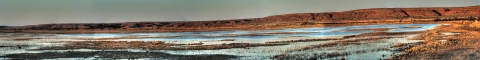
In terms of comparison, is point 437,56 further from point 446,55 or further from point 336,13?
point 336,13

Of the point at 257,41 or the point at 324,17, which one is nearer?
the point at 257,41

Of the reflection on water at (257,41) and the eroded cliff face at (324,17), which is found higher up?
the reflection on water at (257,41)

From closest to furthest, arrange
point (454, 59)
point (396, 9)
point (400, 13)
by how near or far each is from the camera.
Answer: point (454, 59) → point (400, 13) → point (396, 9)

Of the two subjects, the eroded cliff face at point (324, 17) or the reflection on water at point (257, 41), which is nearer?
the reflection on water at point (257, 41)

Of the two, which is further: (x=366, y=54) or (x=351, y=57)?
(x=366, y=54)

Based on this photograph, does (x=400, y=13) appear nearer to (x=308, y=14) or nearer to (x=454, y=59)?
(x=308, y=14)

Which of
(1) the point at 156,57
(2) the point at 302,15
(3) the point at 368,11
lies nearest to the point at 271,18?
(2) the point at 302,15

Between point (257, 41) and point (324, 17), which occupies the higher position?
point (257, 41)

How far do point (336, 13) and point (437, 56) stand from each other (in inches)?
4530

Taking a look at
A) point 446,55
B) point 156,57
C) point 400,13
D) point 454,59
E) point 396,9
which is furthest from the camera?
point 396,9

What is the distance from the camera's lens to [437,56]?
14.1m

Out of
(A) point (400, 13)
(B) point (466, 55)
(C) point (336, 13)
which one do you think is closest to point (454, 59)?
(B) point (466, 55)

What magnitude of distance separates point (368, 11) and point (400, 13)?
8.62 m

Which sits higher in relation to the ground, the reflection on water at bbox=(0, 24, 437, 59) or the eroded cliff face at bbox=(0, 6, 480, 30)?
the reflection on water at bbox=(0, 24, 437, 59)
